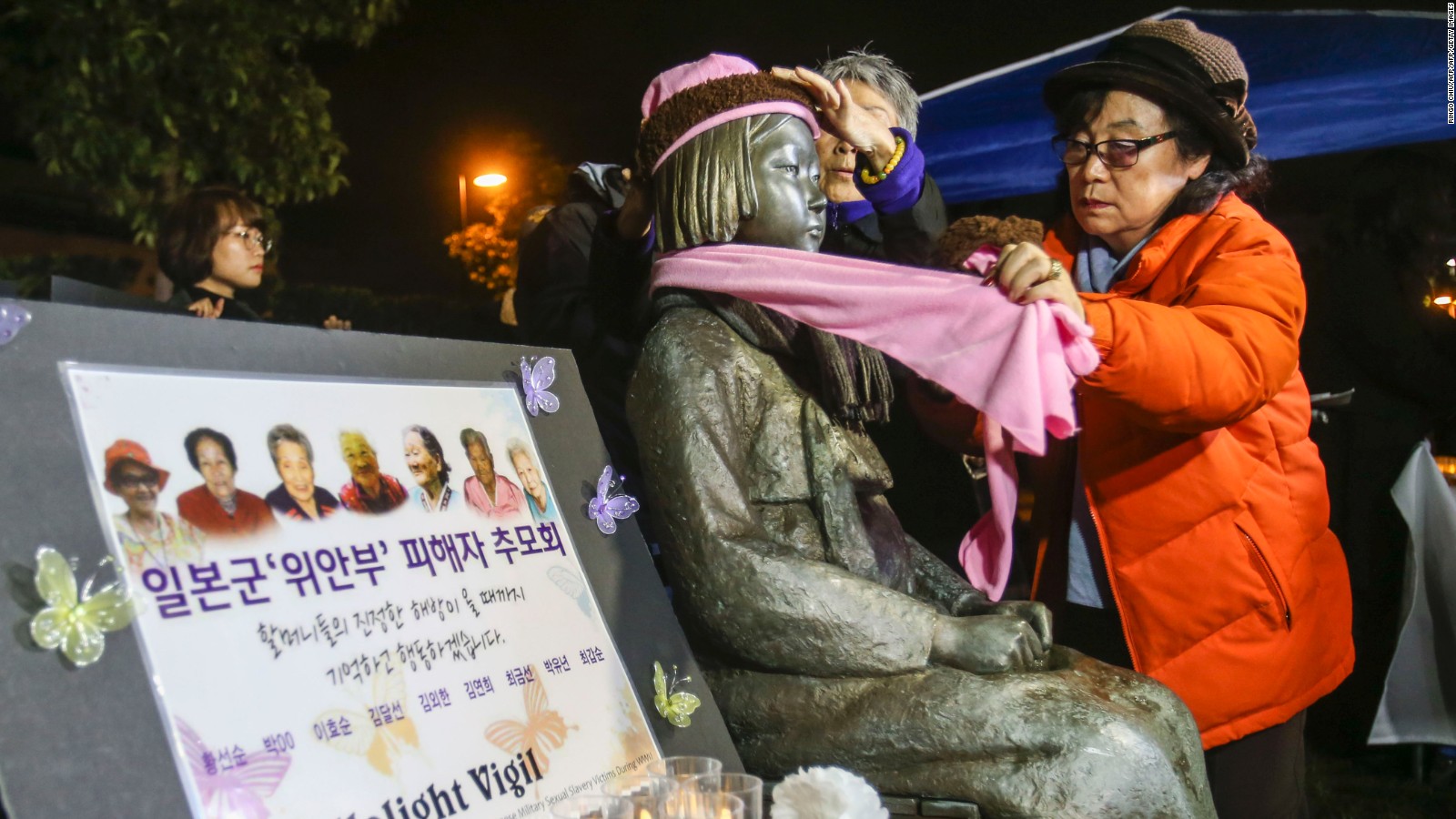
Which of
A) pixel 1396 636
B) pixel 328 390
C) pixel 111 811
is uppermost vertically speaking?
pixel 328 390

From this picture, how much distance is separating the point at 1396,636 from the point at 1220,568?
252cm

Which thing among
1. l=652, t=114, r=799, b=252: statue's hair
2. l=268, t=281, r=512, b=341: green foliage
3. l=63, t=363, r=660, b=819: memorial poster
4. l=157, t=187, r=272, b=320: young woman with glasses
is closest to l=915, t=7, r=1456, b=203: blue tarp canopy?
l=652, t=114, r=799, b=252: statue's hair

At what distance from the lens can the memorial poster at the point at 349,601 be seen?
1129 mm

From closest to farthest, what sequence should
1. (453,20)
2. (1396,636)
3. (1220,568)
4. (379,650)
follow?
(379,650)
(1220,568)
(1396,636)
(453,20)

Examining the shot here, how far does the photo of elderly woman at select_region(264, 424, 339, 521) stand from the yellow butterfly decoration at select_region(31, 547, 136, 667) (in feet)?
0.74

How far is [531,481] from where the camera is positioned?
168 cm

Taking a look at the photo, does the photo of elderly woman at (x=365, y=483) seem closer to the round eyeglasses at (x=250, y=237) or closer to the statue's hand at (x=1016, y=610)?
the statue's hand at (x=1016, y=610)

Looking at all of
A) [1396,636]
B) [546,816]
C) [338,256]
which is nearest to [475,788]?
[546,816]

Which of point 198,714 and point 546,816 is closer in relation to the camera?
point 198,714

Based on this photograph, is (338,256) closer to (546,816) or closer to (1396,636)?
(1396,636)

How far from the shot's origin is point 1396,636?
162 inches

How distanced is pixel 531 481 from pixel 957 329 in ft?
2.29

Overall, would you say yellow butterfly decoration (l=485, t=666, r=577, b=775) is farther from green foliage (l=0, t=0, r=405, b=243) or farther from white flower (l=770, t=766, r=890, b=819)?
green foliage (l=0, t=0, r=405, b=243)

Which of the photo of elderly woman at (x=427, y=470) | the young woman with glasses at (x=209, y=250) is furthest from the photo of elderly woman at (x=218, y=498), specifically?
the young woman with glasses at (x=209, y=250)
